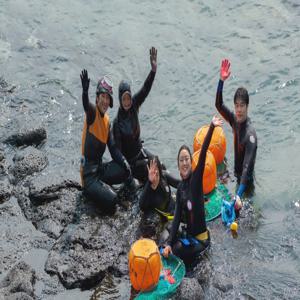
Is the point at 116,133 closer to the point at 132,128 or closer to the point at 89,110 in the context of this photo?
the point at 132,128

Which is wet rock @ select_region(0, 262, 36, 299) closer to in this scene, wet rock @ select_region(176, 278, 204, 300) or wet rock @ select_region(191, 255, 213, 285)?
wet rock @ select_region(176, 278, 204, 300)

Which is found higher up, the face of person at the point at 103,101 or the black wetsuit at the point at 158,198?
the face of person at the point at 103,101

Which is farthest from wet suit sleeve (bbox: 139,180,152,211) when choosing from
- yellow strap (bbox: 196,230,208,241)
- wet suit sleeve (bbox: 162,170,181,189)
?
yellow strap (bbox: 196,230,208,241)

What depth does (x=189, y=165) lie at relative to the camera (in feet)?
26.3

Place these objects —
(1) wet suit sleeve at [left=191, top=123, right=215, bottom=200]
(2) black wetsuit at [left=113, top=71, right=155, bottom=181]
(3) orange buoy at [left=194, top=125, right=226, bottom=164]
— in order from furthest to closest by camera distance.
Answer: (3) orange buoy at [left=194, top=125, right=226, bottom=164], (2) black wetsuit at [left=113, top=71, right=155, bottom=181], (1) wet suit sleeve at [left=191, top=123, right=215, bottom=200]

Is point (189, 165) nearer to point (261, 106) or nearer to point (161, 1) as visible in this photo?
point (261, 106)

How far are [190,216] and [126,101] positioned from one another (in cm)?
240

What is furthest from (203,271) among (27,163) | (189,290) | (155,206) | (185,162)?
(27,163)

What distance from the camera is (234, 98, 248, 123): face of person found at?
9328 mm

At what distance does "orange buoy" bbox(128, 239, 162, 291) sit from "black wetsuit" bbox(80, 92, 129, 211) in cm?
178

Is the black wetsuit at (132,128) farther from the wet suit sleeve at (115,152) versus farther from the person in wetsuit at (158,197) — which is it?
the person in wetsuit at (158,197)

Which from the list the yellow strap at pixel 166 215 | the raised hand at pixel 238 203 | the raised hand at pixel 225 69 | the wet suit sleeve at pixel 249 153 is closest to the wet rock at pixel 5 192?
the yellow strap at pixel 166 215

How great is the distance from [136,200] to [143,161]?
772 millimetres

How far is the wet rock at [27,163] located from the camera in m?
10.4
